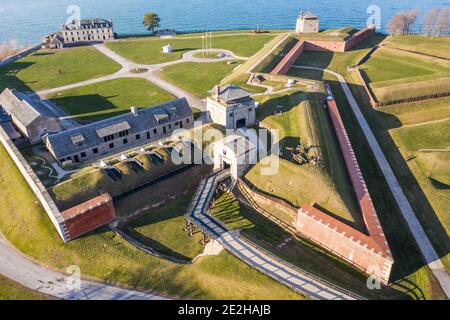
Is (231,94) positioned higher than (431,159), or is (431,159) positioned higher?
(231,94)

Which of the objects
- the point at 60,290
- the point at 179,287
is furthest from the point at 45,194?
the point at 179,287

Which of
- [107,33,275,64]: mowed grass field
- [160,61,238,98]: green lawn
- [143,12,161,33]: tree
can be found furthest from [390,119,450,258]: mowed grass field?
[143,12,161,33]: tree

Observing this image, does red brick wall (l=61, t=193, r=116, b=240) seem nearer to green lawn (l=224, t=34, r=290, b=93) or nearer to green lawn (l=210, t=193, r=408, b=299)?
green lawn (l=210, t=193, r=408, b=299)

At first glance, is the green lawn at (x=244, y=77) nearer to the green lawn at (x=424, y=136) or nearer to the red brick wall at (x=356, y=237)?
the green lawn at (x=424, y=136)

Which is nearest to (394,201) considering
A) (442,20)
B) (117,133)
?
(117,133)

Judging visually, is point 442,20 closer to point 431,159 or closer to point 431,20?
point 431,20
